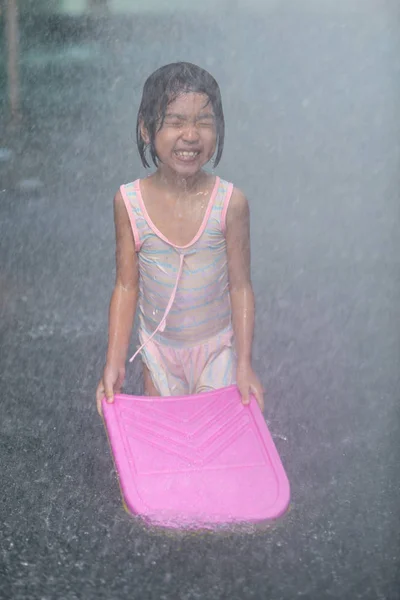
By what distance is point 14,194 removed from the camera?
6965 mm

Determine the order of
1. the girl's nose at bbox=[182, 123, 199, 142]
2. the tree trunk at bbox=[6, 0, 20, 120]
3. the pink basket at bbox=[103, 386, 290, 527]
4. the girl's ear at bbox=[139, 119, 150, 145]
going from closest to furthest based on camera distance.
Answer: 1. the pink basket at bbox=[103, 386, 290, 527]
2. the girl's nose at bbox=[182, 123, 199, 142]
3. the girl's ear at bbox=[139, 119, 150, 145]
4. the tree trunk at bbox=[6, 0, 20, 120]

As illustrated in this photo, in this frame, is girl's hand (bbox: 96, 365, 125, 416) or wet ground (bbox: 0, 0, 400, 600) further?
girl's hand (bbox: 96, 365, 125, 416)

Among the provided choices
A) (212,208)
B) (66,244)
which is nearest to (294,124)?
(66,244)

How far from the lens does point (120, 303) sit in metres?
3.07

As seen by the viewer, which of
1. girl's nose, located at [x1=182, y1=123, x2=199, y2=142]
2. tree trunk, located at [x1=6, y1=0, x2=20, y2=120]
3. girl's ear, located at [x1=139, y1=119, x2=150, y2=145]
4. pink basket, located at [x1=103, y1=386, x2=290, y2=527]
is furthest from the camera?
tree trunk, located at [x1=6, y1=0, x2=20, y2=120]

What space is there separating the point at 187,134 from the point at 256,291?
2.34 meters

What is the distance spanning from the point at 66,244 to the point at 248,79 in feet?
11.9

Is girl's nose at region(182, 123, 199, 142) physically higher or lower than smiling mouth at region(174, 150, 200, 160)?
higher

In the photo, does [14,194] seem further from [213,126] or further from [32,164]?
[213,126]

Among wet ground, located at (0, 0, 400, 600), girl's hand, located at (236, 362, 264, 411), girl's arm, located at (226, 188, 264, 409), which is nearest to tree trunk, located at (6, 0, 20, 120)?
wet ground, located at (0, 0, 400, 600)

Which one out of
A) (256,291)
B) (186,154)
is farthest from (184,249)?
(256,291)

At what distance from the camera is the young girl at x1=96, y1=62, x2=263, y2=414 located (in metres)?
2.90

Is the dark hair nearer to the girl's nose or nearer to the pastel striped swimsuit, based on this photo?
the girl's nose

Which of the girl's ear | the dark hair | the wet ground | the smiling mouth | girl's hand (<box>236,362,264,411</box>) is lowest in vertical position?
the wet ground
